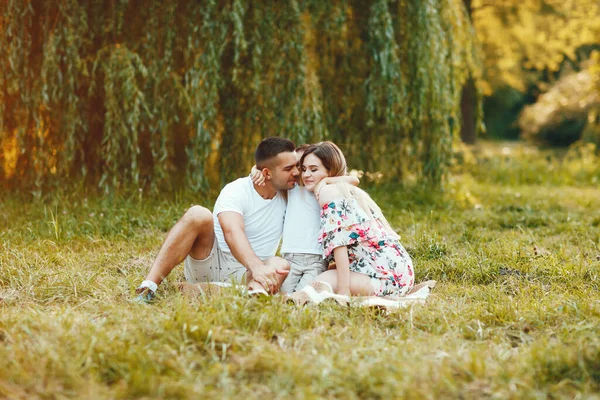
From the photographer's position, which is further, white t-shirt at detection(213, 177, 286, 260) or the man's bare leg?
white t-shirt at detection(213, 177, 286, 260)

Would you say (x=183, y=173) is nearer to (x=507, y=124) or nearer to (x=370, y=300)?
(x=370, y=300)

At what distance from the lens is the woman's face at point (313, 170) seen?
155 inches

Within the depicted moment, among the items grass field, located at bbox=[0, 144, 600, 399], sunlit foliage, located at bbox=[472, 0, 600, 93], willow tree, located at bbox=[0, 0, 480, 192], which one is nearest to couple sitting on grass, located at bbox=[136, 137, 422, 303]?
grass field, located at bbox=[0, 144, 600, 399]

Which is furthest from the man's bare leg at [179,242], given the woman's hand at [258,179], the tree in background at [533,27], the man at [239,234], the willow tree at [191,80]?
the tree in background at [533,27]

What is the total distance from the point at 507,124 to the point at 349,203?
29.8 m

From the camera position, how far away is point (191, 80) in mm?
6469

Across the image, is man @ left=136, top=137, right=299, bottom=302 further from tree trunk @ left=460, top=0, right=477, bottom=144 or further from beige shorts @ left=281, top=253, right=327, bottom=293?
tree trunk @ left=460, top=0, right=477, bottom=144

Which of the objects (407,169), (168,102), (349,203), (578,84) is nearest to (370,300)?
(349,203)

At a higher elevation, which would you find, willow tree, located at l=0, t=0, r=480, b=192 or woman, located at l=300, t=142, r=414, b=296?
willow tree, located at l=0, t=0, r=480, b=192

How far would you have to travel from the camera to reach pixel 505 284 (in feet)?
13.8

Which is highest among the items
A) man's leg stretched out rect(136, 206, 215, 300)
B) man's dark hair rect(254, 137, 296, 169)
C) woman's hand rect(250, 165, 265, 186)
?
man's dark hair rect(254, 137, 296, 169)

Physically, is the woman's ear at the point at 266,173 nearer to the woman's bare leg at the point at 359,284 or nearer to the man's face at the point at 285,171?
the man's face at the point at 285,171

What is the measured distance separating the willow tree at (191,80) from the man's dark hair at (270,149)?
2.58 metres

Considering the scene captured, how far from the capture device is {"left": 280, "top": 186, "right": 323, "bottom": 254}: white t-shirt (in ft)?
13.3
